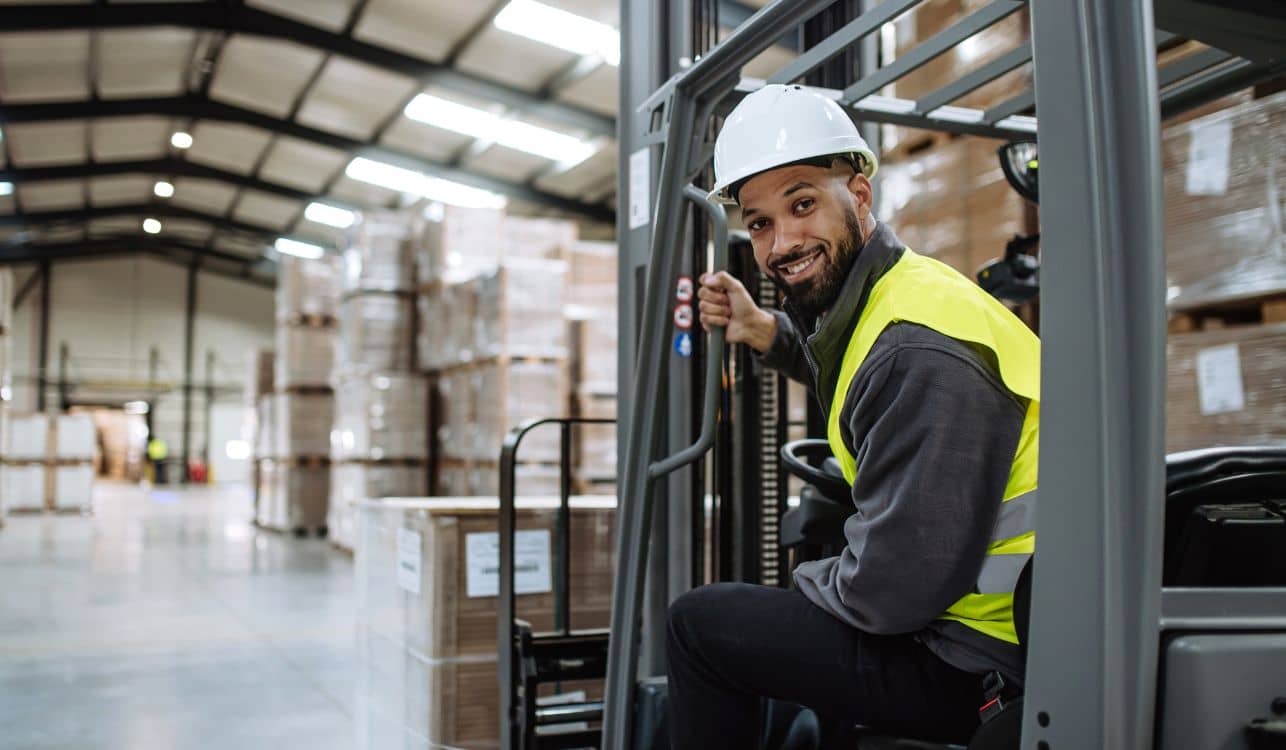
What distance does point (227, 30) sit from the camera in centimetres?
1159

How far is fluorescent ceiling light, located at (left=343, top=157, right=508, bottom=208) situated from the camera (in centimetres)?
1650

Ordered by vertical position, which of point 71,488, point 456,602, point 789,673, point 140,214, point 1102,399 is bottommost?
point 71,488

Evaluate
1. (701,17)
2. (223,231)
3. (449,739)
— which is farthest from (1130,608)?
(223,231)

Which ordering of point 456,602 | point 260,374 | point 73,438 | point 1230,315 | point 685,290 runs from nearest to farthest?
point 685,290
point 1230,315
point 456,602
point 260,374
point 73,438

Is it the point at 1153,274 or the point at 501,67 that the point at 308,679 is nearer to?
the point at 1153,274

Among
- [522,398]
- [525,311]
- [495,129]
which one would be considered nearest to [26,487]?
[495,129]

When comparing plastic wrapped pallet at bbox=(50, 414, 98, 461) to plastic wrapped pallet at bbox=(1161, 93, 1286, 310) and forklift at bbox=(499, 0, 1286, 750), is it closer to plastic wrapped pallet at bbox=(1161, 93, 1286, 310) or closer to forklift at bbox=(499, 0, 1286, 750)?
plastic wrapped pallet at bbox=(1161, 93, 1286, 310)

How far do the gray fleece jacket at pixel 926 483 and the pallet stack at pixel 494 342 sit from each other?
5956mm

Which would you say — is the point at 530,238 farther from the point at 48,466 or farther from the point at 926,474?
the point at 48,466

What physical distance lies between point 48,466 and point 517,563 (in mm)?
15768

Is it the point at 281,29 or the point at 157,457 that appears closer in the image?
the point at 281,29

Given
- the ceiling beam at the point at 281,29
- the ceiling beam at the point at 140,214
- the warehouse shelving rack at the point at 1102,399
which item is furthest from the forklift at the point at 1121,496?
the ceiling beam at the point at 140,214

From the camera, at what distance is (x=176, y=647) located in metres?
5.48

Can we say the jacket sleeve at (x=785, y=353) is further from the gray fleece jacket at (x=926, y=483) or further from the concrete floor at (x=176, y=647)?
the concrete floor at (x=176, y=647)
